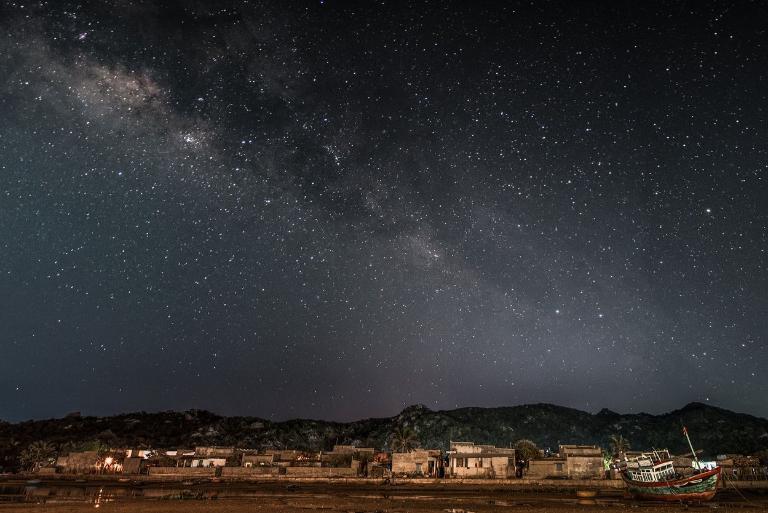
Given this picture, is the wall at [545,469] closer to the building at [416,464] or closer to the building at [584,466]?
the building at [584,466]

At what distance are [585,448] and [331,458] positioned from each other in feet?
129

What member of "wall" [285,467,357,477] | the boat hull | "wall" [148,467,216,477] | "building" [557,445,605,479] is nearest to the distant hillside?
"wall" [148,467,216,477]

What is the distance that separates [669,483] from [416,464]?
36.2 meters

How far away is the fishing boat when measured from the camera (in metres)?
34.4

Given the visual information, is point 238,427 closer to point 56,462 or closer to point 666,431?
point 56,462

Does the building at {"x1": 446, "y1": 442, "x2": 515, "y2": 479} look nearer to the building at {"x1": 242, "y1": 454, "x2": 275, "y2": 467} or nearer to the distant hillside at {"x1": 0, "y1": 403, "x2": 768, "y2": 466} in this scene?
the building at {"x1": 242, "y1": 454, "x2": 275, "y2": 467}

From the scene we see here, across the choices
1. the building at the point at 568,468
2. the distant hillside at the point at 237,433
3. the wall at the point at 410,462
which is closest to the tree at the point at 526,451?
the building at the point at 568,468

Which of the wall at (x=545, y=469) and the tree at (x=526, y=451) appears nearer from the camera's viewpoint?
the wall at (x=545, y=469)

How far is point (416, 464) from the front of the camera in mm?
65312

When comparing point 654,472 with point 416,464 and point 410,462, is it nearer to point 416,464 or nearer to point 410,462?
point 416,464

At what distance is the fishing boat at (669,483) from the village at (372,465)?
12.2 metres

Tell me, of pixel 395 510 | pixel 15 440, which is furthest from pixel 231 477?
pixel 15 440

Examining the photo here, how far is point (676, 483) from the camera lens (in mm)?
34938

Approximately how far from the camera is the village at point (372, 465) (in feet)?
194
